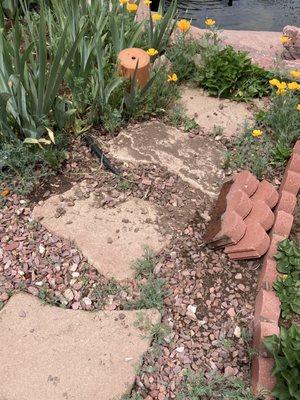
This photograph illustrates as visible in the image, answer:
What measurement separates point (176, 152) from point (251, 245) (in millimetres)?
939

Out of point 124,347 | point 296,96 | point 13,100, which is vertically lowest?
point 124,347

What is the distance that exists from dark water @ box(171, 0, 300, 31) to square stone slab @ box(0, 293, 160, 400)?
462cm

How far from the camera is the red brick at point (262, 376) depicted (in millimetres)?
2057

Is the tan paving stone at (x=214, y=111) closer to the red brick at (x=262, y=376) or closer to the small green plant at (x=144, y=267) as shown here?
the small green plant at (x=144, y=267)

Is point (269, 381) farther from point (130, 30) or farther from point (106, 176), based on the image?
point (130, 30)

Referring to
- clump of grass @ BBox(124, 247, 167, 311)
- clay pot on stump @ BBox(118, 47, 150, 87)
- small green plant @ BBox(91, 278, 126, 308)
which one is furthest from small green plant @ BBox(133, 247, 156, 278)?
clay pot on stump @ BBox(118, 47, 150, 87)

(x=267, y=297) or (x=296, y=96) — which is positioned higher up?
(x=296, y=96)

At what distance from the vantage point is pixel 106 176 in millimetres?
2984

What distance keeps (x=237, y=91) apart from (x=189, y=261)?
69.5 inches

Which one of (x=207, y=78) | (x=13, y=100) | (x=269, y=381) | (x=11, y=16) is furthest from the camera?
(x=11, y=16)

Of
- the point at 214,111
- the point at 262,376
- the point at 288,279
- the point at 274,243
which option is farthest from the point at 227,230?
the point at 214,111

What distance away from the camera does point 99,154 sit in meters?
3.08

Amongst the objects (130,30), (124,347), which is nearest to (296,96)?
(130,30)

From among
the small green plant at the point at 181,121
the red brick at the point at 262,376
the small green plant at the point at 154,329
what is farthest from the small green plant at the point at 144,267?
the small green plant at the point at 181,121
